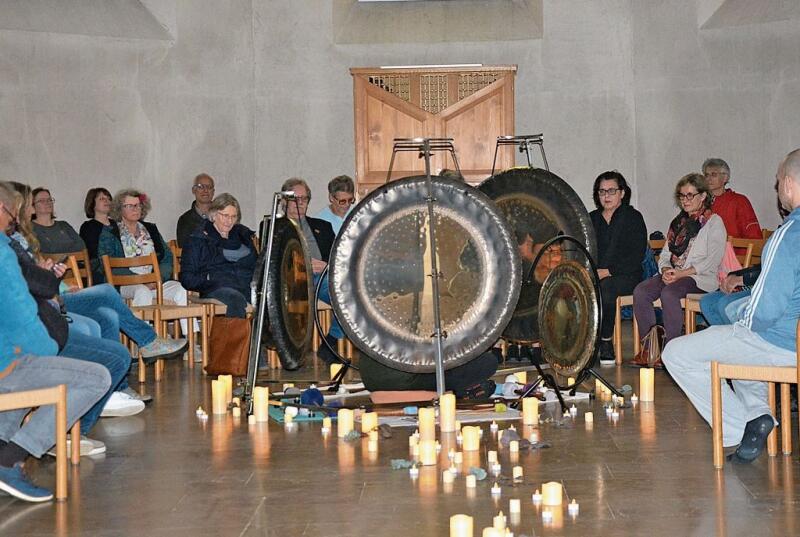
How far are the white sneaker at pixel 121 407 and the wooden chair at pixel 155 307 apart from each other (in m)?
1.12

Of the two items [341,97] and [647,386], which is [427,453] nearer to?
[647,386]

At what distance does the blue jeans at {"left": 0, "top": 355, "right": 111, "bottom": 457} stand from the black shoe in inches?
99.0

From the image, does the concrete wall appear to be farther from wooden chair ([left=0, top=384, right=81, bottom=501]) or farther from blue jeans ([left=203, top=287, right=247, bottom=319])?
wooden chair ([left=0, top=384, right=81, bottom=501])

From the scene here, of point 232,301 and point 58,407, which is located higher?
point 232,301

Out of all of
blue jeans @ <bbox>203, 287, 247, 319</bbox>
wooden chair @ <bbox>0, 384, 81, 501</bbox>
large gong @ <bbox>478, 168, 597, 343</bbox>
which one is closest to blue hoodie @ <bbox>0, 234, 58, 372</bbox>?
wooden chair @ <bbox>0, 384, 81, 501</bbox>

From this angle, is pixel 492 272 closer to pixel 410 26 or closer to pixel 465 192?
pixel 465 192

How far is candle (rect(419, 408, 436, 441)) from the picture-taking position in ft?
16.2

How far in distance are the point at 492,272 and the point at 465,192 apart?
0.41 meters

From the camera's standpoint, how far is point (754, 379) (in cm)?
440

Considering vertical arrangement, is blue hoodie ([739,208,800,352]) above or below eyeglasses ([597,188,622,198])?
below

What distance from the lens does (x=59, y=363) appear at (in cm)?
442

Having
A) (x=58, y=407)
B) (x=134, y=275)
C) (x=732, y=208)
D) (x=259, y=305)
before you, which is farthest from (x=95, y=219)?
(x=58, y=407)

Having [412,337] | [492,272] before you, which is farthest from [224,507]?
[492,272]

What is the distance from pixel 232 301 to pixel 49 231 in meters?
1.84
